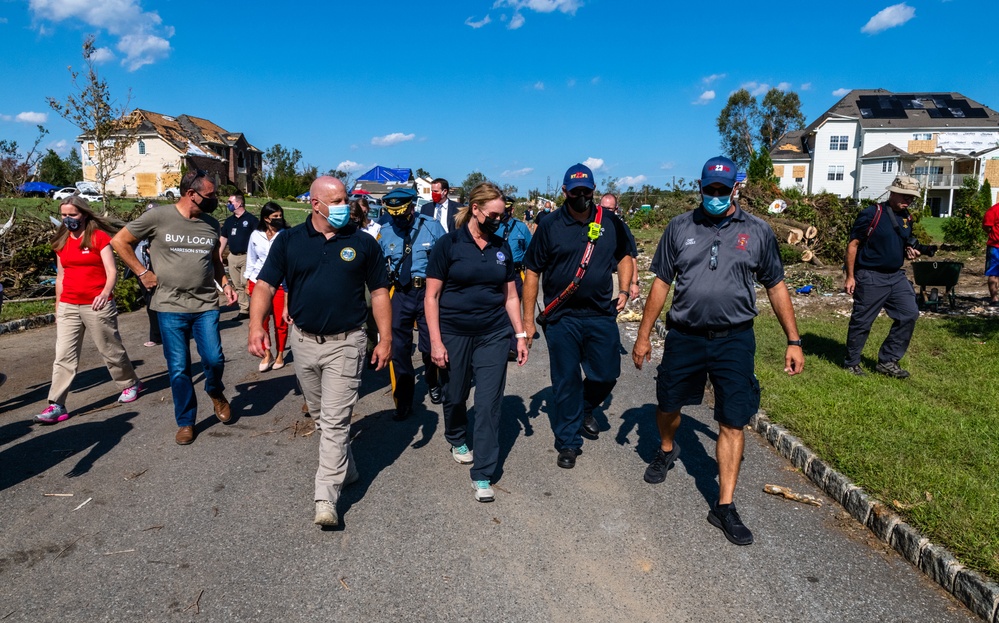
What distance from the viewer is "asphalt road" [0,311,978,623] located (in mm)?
3188

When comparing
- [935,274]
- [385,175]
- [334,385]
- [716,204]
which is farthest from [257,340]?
[385,175]

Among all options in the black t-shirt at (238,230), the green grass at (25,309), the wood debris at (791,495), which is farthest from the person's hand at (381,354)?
the green grass at (25,309)

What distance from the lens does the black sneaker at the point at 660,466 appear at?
4633 mm

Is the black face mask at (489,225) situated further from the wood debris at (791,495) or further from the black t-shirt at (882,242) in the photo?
the black t-shirt at (882,242)

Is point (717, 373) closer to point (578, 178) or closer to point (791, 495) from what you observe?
point (791, 495)

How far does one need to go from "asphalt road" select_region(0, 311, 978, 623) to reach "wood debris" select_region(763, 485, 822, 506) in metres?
0.07

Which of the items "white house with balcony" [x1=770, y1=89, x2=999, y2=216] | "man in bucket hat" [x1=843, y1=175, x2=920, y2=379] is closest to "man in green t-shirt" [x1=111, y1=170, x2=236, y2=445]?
"man in bucket hat" [x1=843, y1=175, x2=920, y2=379]

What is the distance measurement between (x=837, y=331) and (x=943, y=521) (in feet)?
19.7

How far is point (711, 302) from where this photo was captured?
12.8 feet

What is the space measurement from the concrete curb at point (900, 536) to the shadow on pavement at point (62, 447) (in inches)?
207

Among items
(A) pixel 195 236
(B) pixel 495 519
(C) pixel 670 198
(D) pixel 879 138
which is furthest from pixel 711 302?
(D) pixel 879 138

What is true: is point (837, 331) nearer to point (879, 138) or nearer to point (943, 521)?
point (943, 521)

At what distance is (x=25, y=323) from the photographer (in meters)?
10.3

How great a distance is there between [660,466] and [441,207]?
4.51 m
